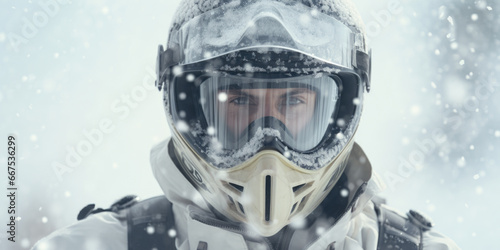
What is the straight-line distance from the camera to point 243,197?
2.04 m

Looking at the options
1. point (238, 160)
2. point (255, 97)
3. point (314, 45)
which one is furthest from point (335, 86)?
point (238, 160)

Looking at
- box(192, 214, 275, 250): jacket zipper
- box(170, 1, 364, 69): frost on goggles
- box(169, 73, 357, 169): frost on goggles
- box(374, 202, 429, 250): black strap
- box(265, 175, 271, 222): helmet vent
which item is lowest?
box(374, 202, 429, 250): black strap

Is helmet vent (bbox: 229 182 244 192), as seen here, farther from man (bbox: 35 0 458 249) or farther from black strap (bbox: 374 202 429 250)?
black strap (bbox: 374 202 429 250)

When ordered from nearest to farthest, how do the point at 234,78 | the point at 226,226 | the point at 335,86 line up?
the point at 226,226, the point at 234,78, the point at 335,86

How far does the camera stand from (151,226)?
2145 mm

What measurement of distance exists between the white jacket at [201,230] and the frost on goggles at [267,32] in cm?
59

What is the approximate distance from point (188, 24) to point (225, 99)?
0.43 meters

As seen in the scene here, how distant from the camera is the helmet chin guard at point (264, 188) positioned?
1.99 m

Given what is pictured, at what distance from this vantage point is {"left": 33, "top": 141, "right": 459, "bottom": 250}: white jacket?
207 cm

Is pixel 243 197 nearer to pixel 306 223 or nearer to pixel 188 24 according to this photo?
pixel 306 223

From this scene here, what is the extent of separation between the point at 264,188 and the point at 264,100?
0.41m

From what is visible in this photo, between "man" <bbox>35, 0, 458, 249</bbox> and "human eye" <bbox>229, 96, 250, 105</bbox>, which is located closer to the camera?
"man" <bbox>35, 0, 458, 249</bbox>

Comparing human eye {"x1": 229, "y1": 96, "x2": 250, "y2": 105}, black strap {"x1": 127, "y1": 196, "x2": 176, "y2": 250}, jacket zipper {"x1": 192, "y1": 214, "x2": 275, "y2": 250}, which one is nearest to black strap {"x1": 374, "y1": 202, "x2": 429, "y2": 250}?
jacket zipper {"x1": 192, "y1": 214, "x2": 275, "y2": 250}

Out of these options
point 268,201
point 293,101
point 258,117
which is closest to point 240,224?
point 268,201
